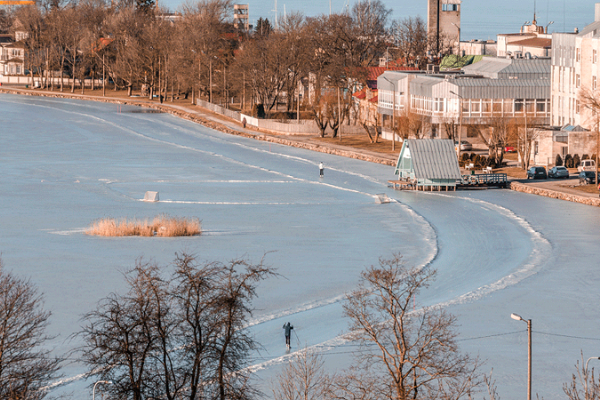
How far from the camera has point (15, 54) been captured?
198250 mm

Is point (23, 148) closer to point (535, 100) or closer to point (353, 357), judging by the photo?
point (535, 100)

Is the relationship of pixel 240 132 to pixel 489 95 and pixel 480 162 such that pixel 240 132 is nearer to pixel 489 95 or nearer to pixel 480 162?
pixel 489 95

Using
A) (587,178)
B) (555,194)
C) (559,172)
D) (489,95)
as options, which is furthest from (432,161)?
(489,95)

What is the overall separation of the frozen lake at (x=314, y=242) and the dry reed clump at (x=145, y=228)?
36.6 inches

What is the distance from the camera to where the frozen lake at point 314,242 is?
3250 cm

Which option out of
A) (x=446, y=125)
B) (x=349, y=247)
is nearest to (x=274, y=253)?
(x=349, y=247)

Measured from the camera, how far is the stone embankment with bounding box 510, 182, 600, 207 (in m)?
63.2

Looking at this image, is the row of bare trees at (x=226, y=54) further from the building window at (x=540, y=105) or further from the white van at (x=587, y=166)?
the white van at (x=587, y=166)

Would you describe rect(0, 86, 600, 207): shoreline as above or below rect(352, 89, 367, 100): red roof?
below

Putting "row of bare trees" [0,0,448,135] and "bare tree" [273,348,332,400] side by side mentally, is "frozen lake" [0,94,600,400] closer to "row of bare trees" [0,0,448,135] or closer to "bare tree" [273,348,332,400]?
"bare tree" [273,348,332,400]

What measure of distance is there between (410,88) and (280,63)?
29.7m

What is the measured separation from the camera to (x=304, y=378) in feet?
82.9

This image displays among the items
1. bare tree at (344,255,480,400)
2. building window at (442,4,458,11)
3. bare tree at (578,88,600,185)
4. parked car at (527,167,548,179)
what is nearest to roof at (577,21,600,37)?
bare tree at (578,88,600,185)

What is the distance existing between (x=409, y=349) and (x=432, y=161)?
50.3 m
